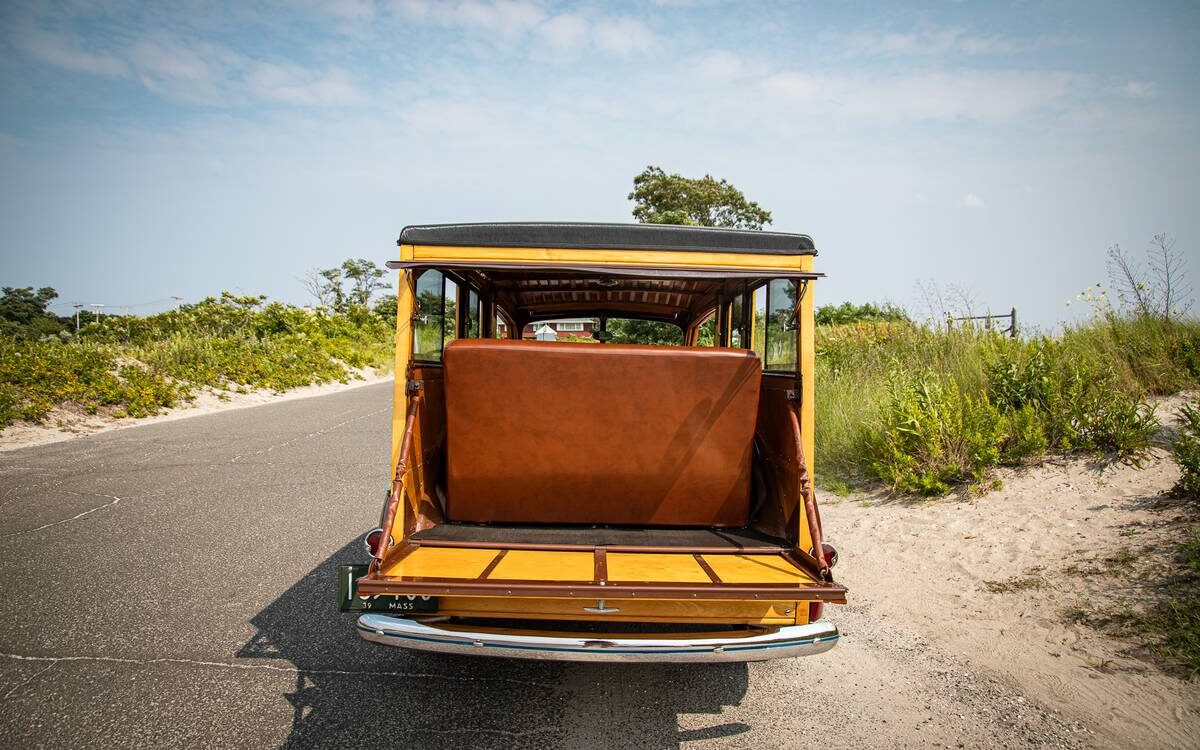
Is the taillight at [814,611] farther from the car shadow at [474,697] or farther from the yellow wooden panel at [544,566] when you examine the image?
the yellow wooden panel at [544,566]

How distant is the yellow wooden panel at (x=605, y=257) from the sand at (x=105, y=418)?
8643 mm

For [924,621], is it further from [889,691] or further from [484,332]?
[484,332]

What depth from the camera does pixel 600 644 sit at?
2.47 m

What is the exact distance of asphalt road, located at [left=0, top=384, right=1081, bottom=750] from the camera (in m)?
2.77

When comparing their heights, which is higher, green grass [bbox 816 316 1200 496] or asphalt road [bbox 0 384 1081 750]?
green grass [bbox 816 316 1200 496]

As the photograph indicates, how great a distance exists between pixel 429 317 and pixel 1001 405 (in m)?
5.23

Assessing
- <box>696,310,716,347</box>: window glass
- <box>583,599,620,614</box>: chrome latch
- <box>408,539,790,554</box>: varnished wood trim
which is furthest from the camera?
<box>696,310,716,347</box>: window glass

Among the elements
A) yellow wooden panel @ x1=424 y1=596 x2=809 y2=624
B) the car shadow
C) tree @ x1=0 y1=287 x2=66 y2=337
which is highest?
tree @ x1=0 y1=287 x2=66 y2=337

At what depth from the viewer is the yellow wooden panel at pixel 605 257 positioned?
3.21m

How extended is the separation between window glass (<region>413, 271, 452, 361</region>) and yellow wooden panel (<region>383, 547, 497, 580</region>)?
98cm

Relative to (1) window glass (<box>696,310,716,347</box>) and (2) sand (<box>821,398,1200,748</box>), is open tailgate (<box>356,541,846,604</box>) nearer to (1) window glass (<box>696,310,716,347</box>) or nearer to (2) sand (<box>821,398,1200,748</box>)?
(2) sand (<box>821,398,1200,748</box>)

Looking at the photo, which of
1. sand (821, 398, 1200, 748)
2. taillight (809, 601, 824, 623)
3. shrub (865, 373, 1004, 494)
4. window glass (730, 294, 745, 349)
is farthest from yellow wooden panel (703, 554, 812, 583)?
shrub (865, 373, 1004, 494)

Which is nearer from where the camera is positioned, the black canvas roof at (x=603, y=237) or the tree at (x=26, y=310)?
the black canvas roof at (x=603, y=237)

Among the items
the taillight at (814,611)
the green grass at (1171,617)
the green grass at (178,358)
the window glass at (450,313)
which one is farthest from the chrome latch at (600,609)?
the green grass at (178,358)
